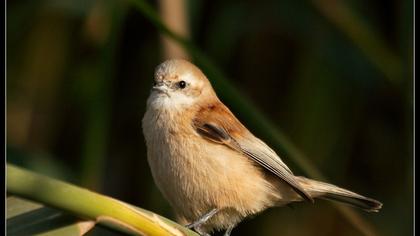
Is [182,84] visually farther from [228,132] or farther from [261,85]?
[261,85]

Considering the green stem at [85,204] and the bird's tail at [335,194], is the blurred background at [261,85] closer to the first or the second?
the bird's tail at [335,194]

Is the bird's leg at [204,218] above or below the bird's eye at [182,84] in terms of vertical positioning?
below

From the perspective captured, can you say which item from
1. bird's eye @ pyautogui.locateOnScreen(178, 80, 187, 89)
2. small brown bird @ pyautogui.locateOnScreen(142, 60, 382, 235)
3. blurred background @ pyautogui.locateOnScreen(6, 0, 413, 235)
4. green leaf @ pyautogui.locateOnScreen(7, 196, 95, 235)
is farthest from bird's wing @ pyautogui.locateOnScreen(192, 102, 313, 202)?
blurred background @ pyautogui.locateOnScreen(6, 0, 413, 235)

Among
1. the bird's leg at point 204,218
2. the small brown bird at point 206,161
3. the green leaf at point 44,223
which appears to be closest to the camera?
the green leaf at point 44,223

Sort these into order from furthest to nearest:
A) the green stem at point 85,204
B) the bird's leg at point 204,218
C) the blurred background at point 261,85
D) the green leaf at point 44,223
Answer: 1. the blurred background at point 261,85
2. the bird's leg at point 204,218
3. the green leaf at point 44,223
4. the green stem at point 85,204

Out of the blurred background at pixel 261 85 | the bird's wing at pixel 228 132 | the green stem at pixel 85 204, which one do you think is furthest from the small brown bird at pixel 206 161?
the blurred background at pixel 261 85

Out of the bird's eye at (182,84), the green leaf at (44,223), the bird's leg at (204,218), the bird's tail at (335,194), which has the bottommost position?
the bird's leg at (204,218)

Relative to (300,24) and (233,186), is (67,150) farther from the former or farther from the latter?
(233,186)

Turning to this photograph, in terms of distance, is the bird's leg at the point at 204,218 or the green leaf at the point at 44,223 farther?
the bird's leg at the point at 204,218

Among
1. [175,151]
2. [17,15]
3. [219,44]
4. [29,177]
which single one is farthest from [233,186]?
[17,15]
